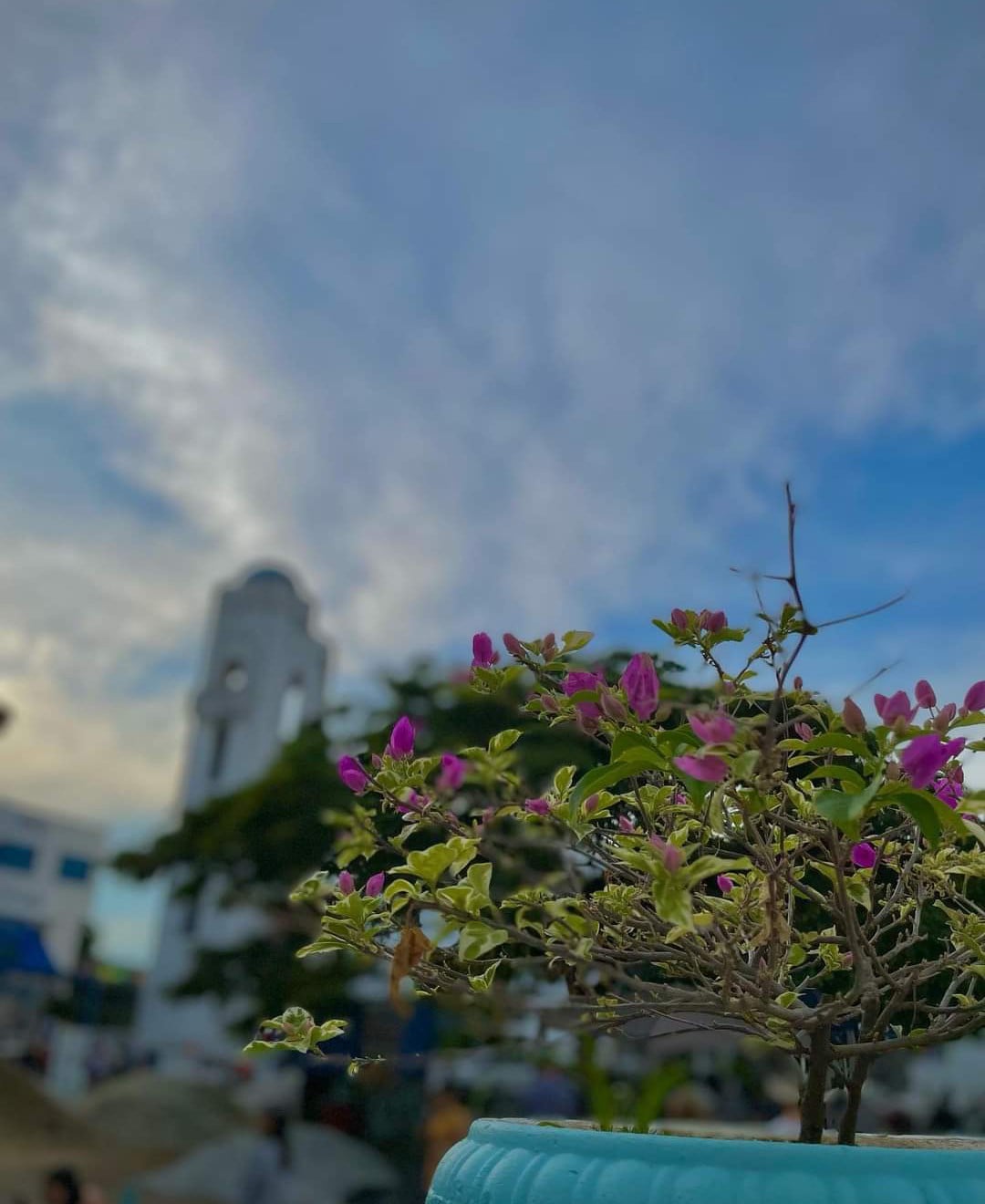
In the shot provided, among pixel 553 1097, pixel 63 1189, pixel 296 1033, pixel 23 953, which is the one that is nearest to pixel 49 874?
pixel 23 953

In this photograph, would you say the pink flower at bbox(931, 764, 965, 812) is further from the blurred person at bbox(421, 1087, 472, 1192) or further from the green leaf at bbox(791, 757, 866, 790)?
the blurred person at bbox(421, 1087, 472, 1192)

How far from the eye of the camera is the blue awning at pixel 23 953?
23109mm

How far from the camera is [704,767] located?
1.35 m

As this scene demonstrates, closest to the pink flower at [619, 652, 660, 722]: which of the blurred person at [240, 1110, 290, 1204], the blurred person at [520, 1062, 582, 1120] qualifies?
the blurred person at [240, 1110, 290, 1204]

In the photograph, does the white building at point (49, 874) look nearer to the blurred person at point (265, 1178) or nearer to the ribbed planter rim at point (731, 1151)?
the blurred person at point (265, 1178)

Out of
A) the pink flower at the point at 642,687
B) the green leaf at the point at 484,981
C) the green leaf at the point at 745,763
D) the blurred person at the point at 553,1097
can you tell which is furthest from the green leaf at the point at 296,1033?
the blurred person at the point at 553,1097

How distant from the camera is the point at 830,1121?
243cm

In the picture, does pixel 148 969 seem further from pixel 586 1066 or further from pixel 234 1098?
pixel 586 1066

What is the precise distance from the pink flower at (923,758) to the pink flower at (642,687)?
32 centimetres

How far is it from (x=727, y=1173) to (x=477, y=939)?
43 cm

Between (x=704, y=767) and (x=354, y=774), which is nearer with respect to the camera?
(x=704, y=767)

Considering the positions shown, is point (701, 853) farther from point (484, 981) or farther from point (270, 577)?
point (270, 577)

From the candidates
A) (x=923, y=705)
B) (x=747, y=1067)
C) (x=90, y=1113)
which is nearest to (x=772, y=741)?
(x=923, y=705)

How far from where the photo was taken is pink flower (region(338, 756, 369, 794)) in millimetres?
1866
